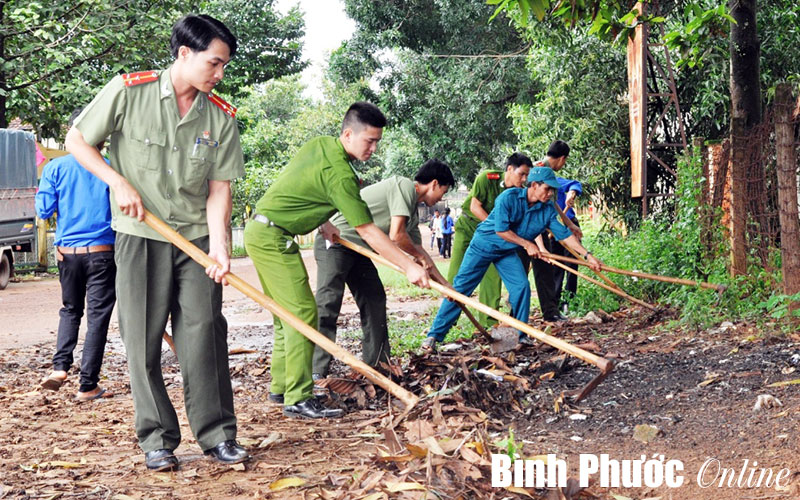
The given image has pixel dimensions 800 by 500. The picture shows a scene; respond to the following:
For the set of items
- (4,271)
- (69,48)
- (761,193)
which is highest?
(69,48)

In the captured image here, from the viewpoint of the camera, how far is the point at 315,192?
17.1 ft

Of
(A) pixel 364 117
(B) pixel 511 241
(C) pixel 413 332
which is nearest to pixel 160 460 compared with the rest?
(A) pixel 364 117

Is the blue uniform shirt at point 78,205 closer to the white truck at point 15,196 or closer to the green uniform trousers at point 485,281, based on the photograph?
the green uniform trousers at point 485,281

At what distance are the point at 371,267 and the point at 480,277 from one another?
160cm

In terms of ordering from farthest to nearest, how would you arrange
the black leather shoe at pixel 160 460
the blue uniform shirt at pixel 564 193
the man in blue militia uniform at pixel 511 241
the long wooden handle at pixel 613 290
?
the blue uniform shirt at pixel 564 193, the long wooden handle at pixel 613 290, the man in blue militia uniform at pixel 511 241, the black leather shoe at pixel 160 460

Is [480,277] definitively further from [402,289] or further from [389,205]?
[402,289]

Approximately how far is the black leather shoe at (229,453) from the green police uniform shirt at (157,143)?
1.05 m

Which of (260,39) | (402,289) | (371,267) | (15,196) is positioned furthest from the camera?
(260,39)

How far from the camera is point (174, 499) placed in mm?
3584

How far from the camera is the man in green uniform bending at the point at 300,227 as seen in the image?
17.0ft

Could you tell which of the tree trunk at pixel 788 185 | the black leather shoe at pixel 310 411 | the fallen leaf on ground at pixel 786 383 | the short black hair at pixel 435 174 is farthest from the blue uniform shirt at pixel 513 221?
the fallen leaf on ground at pixel 786 383

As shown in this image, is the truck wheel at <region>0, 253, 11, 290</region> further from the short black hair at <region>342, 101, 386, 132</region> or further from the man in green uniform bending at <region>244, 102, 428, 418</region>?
the short black hair at <region>342, 101, 386, 132</region>

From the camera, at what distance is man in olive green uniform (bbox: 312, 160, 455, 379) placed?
20.4 ft

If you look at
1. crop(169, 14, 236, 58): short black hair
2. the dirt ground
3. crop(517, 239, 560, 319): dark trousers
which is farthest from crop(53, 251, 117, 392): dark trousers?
crop(517, 239, 560, 319): dark trousers
